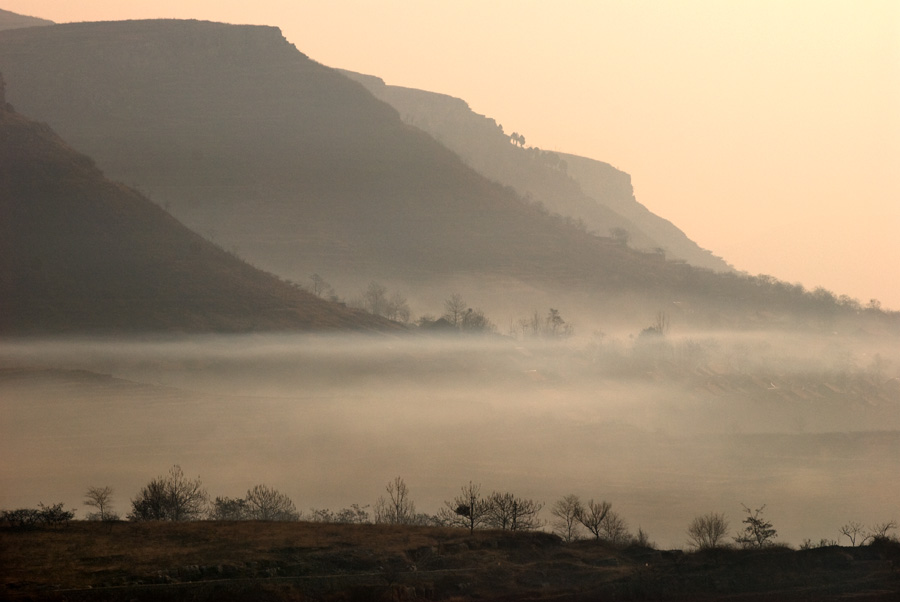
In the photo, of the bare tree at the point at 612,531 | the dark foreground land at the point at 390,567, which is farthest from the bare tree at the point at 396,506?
the dark foreground land at the point at 390,567

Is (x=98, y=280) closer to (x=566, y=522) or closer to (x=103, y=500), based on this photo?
(x=103, y=500)

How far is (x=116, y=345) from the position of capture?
576 ft

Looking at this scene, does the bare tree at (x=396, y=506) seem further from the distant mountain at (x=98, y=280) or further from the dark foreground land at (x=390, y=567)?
the distant mountain at (x=98, y=280)

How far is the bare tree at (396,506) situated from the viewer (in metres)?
116

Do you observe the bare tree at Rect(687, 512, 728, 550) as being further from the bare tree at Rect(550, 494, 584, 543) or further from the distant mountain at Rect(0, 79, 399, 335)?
the distant mountain at Rect(0, 79, 399, 335)

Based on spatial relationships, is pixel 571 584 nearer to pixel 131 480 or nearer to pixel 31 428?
pixel 131 480

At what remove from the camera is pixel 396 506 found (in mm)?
119750

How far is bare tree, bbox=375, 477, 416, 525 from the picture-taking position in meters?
116

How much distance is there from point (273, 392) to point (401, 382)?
25.7 m

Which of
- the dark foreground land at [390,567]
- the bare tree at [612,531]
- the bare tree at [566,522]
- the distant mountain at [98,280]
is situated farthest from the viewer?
the distant mountain at [98,280]

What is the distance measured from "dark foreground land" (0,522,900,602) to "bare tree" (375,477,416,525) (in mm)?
36597

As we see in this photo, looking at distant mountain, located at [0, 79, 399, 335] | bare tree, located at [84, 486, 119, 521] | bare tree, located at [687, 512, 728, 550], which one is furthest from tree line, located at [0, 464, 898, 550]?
distant mountain, located at [0, 79, 399, 335]

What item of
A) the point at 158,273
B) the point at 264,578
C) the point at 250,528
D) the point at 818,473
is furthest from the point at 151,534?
the point at 818,473

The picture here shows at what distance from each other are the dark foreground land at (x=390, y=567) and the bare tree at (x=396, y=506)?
36597 millimetres
